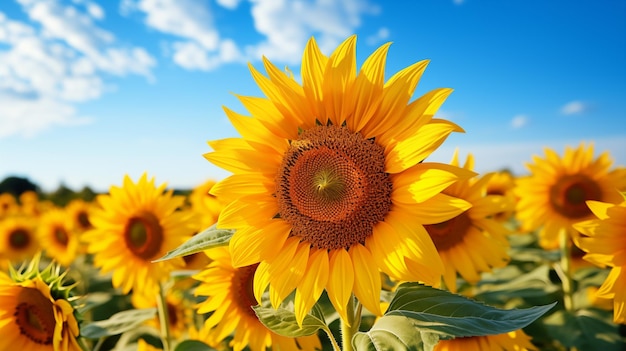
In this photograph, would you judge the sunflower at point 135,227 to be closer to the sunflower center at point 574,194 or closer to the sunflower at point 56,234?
the sunflower center at point 574,194

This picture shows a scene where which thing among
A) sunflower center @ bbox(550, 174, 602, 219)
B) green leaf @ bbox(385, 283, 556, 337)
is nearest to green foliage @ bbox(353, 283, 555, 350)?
green leaf @ bbox(385, 283, 556, 337)

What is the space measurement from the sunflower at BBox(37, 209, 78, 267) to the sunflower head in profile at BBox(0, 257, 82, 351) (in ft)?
21.9

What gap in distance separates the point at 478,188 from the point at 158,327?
393 cm

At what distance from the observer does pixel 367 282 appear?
1.94 meters

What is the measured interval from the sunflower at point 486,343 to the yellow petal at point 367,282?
1256 millimetres

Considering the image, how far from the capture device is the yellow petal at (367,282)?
6.28ft

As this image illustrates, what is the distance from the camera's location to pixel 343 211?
2.15 metres

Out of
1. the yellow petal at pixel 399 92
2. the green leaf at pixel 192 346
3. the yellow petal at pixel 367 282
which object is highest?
the yellow petal at pixel 399 92

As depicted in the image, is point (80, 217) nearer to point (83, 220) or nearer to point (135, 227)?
point (83, 220)

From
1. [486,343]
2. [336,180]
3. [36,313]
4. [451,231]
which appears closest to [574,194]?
[451,231]

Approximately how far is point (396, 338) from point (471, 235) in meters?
2.18

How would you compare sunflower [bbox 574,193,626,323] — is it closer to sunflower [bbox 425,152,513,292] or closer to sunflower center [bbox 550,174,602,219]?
sunflower [bbox 425,152,513,292]

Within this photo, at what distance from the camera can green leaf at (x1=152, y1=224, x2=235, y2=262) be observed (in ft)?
6.64

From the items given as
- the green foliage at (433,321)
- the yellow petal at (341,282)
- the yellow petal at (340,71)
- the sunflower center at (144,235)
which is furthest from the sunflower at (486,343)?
the sunflower center at (144,235)
